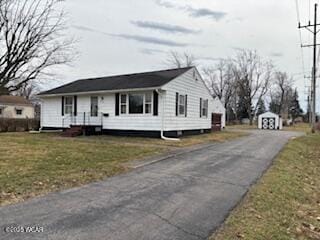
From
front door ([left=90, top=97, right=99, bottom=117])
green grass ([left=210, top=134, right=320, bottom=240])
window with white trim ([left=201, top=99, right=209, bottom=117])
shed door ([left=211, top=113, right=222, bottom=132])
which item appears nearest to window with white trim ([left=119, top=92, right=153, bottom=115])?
front door ([left=90, top=97, right=99, bottom=117])

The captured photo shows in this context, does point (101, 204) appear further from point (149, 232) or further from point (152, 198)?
point (149, 232)

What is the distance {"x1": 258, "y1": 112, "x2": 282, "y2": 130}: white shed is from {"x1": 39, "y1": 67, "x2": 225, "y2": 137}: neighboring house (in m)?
24.7

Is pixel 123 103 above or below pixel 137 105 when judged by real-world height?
above

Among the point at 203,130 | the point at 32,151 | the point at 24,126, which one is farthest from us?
the point at 24,126

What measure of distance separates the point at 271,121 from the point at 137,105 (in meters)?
32.5

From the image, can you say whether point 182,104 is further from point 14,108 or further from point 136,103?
point 14,108

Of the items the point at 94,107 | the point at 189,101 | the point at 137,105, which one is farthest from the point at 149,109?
the point at 94,107

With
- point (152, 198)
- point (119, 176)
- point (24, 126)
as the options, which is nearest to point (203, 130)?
point (24, 126)

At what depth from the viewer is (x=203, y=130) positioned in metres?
26.9

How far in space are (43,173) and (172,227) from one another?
184 inches

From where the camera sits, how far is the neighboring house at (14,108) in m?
48.0

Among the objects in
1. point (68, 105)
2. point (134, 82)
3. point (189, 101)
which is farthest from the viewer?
point (68, 105)

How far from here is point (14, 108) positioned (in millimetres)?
49844

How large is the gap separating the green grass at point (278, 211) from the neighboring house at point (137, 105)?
1123 centimetres
